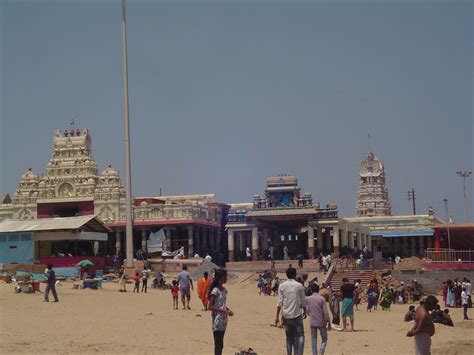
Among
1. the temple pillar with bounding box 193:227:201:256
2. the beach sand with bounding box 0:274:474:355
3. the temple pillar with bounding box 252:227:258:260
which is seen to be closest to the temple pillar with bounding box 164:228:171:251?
the temple pillar with bounding box 193:227:201:256

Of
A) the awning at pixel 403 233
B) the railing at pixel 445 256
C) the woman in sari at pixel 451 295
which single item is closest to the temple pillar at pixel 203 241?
the awning at pixel 403 233

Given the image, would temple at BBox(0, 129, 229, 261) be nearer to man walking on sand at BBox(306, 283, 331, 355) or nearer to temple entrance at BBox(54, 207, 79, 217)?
temple entrance at BBox(54, 207, 79, 217)

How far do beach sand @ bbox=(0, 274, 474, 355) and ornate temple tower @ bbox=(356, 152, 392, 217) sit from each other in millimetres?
64074

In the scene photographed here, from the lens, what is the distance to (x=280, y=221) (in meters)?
53.5

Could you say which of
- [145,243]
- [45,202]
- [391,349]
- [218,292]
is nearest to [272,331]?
[391,349]

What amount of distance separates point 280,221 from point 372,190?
40072 millimetres

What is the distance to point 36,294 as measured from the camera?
25984mm

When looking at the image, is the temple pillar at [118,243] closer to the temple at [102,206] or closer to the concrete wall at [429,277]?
the temple at [102,206]

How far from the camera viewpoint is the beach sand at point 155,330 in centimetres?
1489

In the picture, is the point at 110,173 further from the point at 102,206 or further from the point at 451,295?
the point at 451,295

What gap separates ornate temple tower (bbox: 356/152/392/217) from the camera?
3551 inches

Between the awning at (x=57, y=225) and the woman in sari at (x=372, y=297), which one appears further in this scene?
the awning at (x=57, y=225)

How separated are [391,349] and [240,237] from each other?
40455 mm

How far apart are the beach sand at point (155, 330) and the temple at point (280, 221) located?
2484 centimetres
